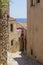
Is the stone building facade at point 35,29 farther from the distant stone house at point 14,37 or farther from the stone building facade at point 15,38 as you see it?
the stone building facade at point 15,38

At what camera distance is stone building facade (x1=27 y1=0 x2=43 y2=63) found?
1630 centimetres

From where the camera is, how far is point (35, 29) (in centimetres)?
1756

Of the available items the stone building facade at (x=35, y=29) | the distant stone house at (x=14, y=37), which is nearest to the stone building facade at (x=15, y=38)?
the distant stone house at (x=14, y=37)

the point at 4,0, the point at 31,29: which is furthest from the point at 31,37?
the point at 4,0

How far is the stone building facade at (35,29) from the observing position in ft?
53.5

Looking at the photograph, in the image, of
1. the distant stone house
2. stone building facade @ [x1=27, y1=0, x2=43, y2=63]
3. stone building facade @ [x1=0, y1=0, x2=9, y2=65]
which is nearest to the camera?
stone building facade @ [x1=0, y1=0, x2=9, y2=65]

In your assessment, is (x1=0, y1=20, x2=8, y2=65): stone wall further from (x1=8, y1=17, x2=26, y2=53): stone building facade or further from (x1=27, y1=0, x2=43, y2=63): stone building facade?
(x1=8, y1=17, x2=26, y2=53): stone building facade

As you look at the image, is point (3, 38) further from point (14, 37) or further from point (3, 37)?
point (14, 37)

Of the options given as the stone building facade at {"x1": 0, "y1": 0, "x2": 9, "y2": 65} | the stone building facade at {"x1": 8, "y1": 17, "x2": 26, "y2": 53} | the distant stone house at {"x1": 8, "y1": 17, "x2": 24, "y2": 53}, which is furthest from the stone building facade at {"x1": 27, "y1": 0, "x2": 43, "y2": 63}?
the stone building facade at {"x1": 8, "y1": 17, "x2": 26, "y2": 53}

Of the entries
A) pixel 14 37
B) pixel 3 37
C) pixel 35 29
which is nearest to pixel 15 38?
pixel 14 37

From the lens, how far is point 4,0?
21.0 ft

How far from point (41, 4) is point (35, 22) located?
1852 mm

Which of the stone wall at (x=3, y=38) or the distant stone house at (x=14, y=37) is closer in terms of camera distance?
the stone wall at (x=3, y=38)

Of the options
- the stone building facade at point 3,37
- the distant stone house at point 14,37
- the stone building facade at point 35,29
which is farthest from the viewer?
the distant stone house at point 14,37
